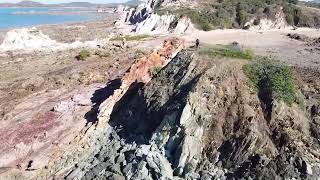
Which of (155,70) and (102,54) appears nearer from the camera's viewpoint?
(155,70)

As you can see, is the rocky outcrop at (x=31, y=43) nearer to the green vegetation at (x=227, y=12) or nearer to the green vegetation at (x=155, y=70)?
the green vegetation at (x=227, y=12)

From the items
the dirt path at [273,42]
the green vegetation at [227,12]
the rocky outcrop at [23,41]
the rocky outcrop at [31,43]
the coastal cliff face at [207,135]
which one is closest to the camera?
the coastal cliff face at [207,135]

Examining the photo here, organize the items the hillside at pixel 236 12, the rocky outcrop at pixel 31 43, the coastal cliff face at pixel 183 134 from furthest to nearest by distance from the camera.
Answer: the hillside at pixel 236 12 < the rocky outcrop at pixel 31 43 < the coastal cliff face at pixel 183 134

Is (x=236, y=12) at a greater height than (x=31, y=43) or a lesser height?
greater

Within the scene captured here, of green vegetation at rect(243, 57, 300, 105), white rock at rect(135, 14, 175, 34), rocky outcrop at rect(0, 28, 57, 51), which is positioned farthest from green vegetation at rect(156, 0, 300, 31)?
green vegetation at rect(243, 57, 300, 105)

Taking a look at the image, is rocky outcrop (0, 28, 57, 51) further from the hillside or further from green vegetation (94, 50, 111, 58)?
the hillside

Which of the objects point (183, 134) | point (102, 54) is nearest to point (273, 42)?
point (102, 54)

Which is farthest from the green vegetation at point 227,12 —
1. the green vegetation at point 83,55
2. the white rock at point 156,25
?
the green vegetation at point 83,55

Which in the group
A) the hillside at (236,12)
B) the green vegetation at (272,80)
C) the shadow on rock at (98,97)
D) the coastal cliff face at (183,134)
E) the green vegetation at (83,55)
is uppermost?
the green vegetation at (272,80)

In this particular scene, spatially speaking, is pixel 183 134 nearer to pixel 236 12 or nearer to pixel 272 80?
pixel 272 80
